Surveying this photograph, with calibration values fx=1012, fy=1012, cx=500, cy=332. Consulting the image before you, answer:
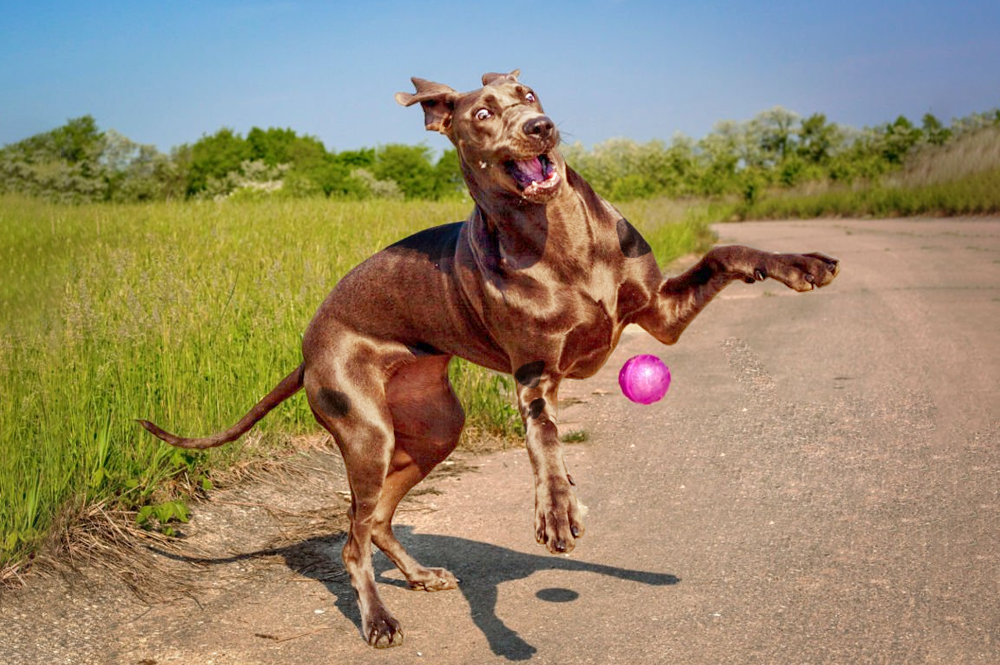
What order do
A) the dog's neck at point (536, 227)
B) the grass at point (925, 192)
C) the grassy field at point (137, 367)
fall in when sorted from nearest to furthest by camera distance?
the dog's neck at point (536, 227)
the grassy field at point (137, 367)
the grass at point (925, 192)

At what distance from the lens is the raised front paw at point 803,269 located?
322 cm

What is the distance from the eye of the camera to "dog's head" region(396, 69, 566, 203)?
3.10m

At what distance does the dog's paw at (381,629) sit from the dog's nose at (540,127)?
2062mm

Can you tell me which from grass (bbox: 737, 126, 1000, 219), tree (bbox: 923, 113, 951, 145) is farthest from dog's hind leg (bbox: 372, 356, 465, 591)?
tree (bbox: 923, 113, 951, 145)

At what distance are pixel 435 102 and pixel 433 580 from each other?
85.5 inches

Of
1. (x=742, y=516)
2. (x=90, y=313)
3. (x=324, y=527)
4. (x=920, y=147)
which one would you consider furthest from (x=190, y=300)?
(x=920, y=147)

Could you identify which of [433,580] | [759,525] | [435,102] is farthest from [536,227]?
[759,525]

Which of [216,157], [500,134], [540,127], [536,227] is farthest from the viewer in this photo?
[216,157]

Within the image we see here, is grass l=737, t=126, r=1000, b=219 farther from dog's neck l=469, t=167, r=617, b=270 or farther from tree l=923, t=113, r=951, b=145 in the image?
dog's neck l=469, t=167, r=617, b=270

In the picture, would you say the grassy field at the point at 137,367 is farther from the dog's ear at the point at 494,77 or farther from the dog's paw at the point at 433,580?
the dog's ear at the point at 494,77

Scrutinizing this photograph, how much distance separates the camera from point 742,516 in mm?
5094

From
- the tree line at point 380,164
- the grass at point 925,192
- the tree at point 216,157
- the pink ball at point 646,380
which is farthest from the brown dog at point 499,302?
the tree at point 216,157

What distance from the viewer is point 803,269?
324cm

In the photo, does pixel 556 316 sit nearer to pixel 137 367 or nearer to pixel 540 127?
pixel 540 127
